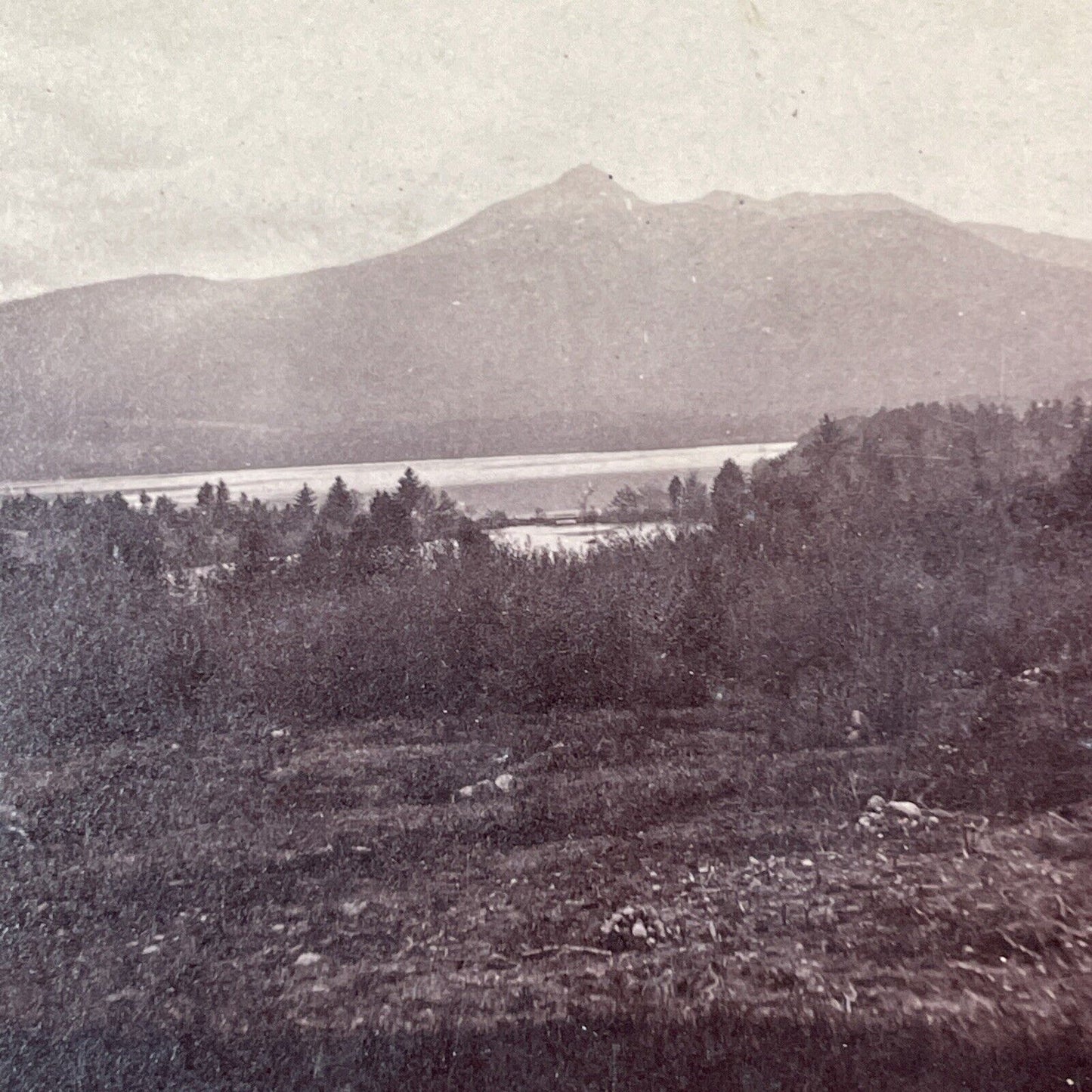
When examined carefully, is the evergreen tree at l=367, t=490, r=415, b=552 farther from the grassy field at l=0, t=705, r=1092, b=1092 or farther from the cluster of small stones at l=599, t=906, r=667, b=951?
the cluster of small stones at l=599, t=906, r=667, b=951

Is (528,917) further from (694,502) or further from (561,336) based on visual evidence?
(561,336)

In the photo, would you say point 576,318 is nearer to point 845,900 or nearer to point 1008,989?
point 845,900

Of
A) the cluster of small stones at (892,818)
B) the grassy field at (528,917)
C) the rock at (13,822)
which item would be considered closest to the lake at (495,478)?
the grassy field at (528,917)

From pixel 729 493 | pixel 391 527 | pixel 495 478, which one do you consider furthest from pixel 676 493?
pixel 391 527

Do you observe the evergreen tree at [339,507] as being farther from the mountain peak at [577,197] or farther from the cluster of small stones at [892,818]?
the cluster of small stones at [892,818]

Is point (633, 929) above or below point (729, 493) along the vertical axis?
below

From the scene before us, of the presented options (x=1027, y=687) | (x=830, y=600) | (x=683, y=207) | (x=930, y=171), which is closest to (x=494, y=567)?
(x=830, y=600)
